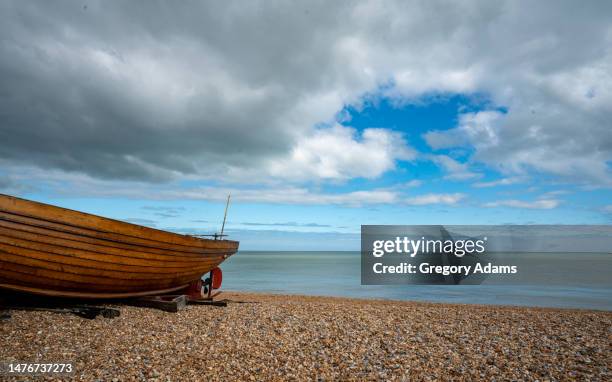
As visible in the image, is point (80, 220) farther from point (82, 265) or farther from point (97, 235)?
point (82, 265)

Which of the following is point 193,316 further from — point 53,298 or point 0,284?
point 0,284

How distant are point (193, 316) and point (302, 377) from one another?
5.15m

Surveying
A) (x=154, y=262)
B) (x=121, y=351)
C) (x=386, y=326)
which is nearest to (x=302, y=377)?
(x=121, y=351)

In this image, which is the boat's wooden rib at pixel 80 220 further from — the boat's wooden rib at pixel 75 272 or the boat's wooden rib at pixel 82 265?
the boat's wooden rib at pixel 75 272

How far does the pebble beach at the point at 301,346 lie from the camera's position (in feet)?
19.4

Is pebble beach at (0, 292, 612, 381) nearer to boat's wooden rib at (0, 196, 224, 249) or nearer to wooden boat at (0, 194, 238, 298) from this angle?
wooden boat at (0, 194, 238, 298)

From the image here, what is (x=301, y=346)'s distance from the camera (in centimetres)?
720

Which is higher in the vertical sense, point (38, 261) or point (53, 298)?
point (38, 261)

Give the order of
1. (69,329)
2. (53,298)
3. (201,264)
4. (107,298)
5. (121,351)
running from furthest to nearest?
(201,264), (107,298), (53,298), (69,329), (121,351)

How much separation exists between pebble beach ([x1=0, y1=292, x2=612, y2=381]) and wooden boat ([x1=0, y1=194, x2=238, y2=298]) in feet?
2.47

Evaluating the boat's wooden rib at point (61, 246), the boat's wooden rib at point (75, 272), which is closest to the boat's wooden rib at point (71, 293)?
the boat's wooden rib at point (75, 272)

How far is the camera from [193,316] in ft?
32.3

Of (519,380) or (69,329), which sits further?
(69,329)

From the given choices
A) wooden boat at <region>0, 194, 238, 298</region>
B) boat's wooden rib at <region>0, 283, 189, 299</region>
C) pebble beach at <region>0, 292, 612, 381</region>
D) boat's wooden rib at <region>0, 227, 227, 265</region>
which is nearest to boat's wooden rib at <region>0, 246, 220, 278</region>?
wooden boat at <region>0, 194, 238, 298</region>
